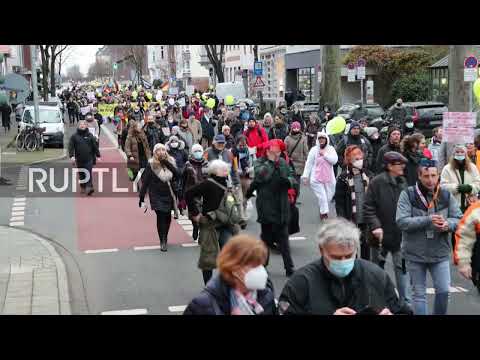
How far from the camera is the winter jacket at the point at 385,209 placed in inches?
324

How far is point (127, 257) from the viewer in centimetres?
1197

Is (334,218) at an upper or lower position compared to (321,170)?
upper

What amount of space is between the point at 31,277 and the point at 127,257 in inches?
67.5

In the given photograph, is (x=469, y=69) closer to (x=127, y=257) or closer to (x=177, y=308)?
(x=127, y=257)

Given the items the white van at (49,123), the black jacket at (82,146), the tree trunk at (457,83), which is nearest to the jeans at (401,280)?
the tree trunk at (457,83)

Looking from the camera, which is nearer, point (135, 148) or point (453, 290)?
point (453, 290)

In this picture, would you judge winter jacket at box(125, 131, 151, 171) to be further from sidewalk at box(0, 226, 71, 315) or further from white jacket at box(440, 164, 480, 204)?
white jacket at box(440, 164, 480, 204)

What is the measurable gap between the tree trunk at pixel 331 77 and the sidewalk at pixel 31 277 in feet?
78.7

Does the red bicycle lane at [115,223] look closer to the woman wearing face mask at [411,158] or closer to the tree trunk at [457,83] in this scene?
the woman wearing face mask at [411,158]

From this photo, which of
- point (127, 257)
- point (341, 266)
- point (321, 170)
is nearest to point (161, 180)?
point (127, 257)

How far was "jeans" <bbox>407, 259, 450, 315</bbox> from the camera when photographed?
23.9 feet

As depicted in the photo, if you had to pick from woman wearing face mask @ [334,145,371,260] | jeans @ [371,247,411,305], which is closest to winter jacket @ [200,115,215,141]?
woman wearing face mask @ [334,145,371,260]
